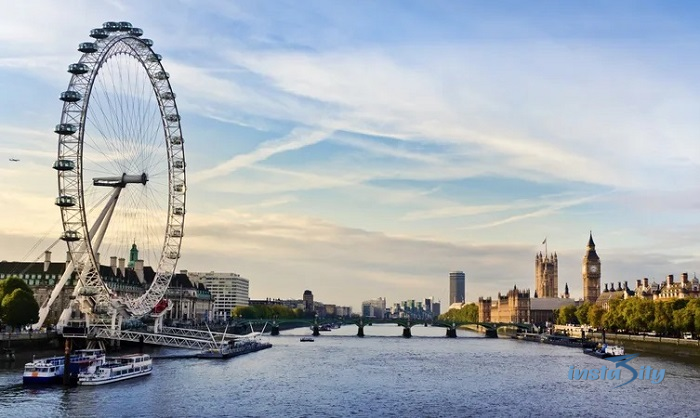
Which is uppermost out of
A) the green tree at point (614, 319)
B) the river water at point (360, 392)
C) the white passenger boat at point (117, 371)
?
the green tree at point (614, 319)

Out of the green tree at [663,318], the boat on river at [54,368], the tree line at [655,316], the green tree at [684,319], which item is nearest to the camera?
the boat on river at [54,368]

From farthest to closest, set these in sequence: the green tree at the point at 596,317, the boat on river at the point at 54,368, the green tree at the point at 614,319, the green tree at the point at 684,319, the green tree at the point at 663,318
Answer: the green tree at the point at 596,317 < the green tree at the point at 614,319 < the green tree at the point at 663,318 < the green tree at the point at 684,319 < the boat on river at the point at 54,368

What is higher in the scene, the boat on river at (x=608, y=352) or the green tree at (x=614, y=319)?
the green tree at (x=614, y=319)

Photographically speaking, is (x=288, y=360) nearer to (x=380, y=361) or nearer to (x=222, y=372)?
(x=380, y=361)

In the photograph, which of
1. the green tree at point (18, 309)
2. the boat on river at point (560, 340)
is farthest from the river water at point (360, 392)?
the boat on river at point (560, 340)

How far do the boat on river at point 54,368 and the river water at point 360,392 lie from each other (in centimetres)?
132

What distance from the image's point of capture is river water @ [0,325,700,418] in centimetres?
6156

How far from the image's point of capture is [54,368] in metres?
71.1

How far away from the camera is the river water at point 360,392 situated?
202ft

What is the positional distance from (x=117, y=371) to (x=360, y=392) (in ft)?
74.4

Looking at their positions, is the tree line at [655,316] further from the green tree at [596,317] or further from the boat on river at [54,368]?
the boat on river at [54,368]

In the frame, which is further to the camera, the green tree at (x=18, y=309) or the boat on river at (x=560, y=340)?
the boat on river at (x=560, y=340)

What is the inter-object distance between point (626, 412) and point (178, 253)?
60362 mm

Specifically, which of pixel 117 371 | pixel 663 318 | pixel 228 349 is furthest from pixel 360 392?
pixel 663 318
